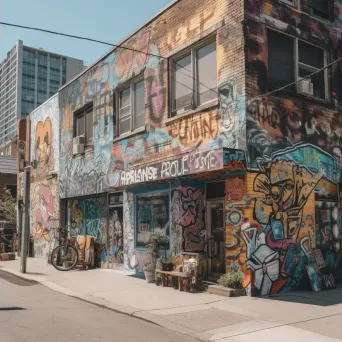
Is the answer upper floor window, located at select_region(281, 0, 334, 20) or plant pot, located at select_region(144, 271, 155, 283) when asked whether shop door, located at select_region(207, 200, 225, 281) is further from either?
upper floor window, located at select_region(281, 0, 334, 20)

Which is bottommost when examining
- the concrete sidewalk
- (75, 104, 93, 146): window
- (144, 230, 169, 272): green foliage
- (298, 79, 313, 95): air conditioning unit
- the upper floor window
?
the concrete sidewalk

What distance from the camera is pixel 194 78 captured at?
1202cm

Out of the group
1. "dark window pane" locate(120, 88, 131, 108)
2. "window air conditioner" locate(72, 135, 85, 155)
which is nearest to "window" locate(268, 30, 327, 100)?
"dark window pane" locate(120, 88, 131, 108)

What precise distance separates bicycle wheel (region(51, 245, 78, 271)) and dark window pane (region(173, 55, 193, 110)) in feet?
20.6

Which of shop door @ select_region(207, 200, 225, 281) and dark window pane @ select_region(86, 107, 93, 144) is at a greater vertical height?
dark window pane @ select_region(86, 107, 93, 144)

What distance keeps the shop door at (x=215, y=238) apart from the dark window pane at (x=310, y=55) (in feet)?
13.9

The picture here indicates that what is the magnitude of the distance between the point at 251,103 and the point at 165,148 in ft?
10.3

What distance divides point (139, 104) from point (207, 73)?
335 centimetres

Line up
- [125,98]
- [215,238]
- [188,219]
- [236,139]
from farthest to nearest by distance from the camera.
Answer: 1. [125,98]
2. [188,219]
3. [215,238]
4. [236,139]

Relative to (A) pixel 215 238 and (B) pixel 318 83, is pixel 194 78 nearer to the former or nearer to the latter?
(B) pixel 318 83

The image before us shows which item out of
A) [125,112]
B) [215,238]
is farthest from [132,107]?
[215,238]

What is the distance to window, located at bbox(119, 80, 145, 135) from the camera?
14.3 meters

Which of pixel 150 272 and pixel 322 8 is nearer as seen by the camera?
pixel 150 272

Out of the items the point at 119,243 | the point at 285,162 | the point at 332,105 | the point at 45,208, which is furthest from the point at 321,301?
the point at 45,208
